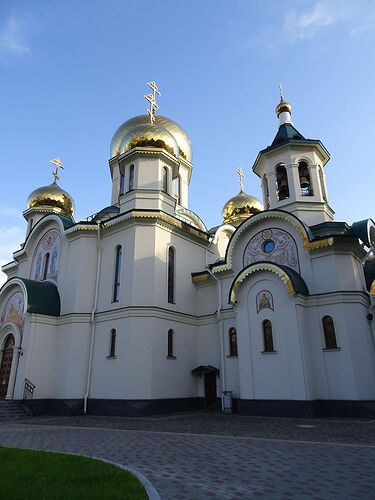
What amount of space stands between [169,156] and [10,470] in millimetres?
14740

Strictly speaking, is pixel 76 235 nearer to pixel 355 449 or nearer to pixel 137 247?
pixel 137 247

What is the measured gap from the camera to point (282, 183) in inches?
641

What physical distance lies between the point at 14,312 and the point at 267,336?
36.4ft

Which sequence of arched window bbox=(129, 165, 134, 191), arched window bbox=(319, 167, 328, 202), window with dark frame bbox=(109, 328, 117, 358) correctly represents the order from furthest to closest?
arched window bbox=(129, 165, 134, 191) → arched window bbox=(319, 167, 328, 202) → window with dark frame bbox=(109, 328, 117, 358)

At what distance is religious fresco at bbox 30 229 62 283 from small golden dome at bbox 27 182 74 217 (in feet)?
16.5

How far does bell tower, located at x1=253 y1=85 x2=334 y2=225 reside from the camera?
50.3 feet

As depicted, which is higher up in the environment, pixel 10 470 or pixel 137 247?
pixel 137 247

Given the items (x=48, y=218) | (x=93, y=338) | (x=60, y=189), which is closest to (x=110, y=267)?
(x=93, y=338)

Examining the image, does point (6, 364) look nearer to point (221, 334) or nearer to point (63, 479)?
point (221, 334)

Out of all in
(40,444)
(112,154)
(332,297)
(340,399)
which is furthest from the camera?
(112,154)

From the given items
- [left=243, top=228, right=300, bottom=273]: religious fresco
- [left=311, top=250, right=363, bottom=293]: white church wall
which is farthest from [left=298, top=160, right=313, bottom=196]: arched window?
[left=311, top=250, right=363, bottom=293]: white church wall

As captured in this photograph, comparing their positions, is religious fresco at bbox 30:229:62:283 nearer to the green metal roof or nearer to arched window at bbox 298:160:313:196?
the green metal roof

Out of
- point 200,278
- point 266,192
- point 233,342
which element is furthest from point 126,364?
point 266,192

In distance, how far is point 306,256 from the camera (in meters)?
13.6
